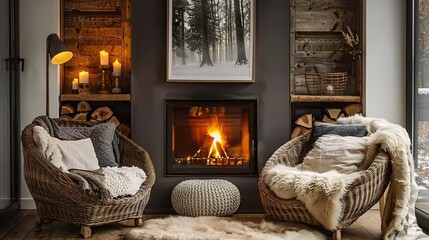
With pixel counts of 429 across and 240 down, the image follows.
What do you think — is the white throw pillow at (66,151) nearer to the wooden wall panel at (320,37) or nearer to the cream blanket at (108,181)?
the cream blanket at (108,181)

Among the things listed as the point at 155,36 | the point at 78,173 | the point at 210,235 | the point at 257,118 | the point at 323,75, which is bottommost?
the point at 210,235

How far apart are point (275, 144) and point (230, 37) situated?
101cm

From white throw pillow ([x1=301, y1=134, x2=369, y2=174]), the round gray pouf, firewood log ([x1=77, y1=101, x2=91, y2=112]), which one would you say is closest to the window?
white throw pillow ([x1=301, y1=134, x2=369, y2=174])

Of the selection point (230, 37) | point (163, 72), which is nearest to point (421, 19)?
point (230, 37)

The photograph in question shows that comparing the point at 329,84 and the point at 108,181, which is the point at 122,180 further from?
the point at 329,84

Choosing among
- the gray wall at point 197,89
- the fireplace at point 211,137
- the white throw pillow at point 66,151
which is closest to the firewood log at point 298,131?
the gray wall at point 197,89

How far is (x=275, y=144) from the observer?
5.12 m

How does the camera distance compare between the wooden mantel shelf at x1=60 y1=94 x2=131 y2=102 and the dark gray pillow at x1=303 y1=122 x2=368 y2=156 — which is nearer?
the dark gray pillow at x1=303 y1=122 x2=368 y2=156

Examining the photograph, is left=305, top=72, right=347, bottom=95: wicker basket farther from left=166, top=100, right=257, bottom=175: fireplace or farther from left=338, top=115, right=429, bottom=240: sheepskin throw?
left=338, top=115, right=429, bottom=240: sheepskin throw

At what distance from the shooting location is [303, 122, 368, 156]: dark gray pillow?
447cm

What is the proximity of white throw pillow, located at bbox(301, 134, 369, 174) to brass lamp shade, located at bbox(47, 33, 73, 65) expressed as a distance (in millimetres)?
2105

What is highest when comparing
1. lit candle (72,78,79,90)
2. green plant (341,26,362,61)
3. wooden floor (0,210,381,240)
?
green plant (341,26,362,61)

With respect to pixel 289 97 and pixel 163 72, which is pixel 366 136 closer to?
pixel 289 97

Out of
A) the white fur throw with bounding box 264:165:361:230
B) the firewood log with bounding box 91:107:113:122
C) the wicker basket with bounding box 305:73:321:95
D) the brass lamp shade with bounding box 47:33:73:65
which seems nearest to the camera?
the white fur throw with bounding box 264:165:361:230
